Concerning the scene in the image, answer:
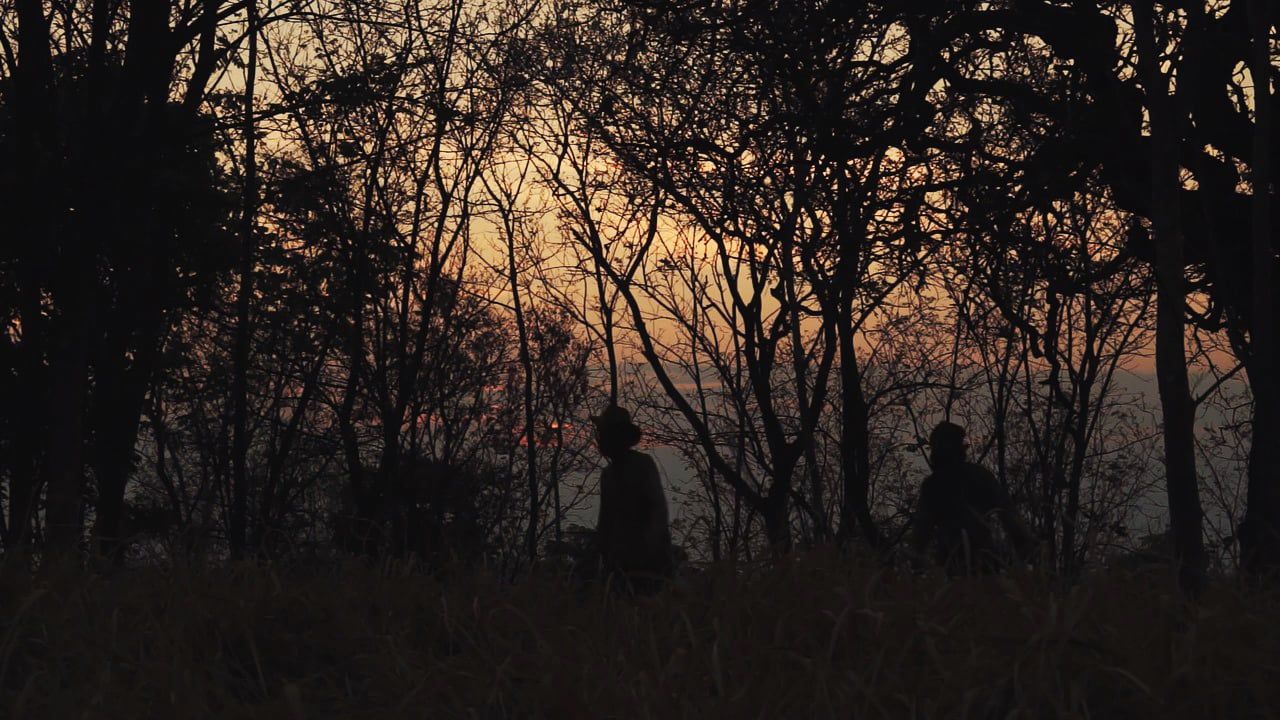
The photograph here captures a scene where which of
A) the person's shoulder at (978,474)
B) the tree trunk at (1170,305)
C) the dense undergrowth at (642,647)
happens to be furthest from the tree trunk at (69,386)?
the tree trunk at (1170,305)

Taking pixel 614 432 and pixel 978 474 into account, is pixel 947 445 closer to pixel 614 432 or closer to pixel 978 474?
pixel 978 474

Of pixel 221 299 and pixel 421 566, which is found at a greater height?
pixel 221 299

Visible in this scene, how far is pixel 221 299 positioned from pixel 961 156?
13.2 m

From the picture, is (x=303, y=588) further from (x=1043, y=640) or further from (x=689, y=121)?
(x=689, y=121)

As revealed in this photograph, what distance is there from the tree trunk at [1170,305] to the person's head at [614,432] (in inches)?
178

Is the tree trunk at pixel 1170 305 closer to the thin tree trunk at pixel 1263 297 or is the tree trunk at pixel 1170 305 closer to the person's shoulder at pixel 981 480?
the thin tree trunk at pixel 1263 297

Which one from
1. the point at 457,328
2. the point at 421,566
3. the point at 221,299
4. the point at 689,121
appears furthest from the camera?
the point at 457,328

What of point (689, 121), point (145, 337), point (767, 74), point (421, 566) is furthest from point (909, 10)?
point (145, 337)

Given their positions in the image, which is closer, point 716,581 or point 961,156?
point 716,581

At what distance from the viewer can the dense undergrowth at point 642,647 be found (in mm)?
2740

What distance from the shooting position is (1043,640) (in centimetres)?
282

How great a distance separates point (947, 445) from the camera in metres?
7.44

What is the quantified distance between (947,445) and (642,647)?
4.64m

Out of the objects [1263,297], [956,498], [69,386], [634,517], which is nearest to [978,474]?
[956,498]
